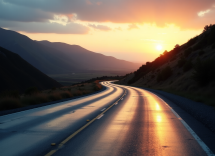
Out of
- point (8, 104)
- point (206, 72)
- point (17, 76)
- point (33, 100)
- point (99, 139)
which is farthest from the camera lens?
point (17, 76)

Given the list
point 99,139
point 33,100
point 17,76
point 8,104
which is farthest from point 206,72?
point 17,76

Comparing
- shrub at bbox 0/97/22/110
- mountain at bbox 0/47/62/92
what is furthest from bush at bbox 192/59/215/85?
mountain at bbox 0/47/62/92

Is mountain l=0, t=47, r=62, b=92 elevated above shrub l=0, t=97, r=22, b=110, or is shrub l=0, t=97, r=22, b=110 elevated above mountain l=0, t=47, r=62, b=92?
mountain l=0, t=47, r=62, b=92

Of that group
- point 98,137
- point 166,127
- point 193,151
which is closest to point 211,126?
point 166,127

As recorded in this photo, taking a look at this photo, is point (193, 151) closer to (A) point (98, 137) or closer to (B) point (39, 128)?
(A) point (98, 137)

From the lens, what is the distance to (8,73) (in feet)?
282

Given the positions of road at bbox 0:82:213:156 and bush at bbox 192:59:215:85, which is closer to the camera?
road at bbox 0:82:213:156

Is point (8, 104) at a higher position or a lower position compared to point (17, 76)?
lower

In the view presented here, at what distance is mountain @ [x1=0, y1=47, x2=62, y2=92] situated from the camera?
3112 inches

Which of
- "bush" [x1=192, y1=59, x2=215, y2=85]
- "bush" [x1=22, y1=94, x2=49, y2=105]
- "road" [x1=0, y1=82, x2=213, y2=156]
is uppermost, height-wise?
"bush" [x1=192, y1=59, x2=215, y2=85]

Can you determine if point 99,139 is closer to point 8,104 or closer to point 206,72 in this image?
point 8,104

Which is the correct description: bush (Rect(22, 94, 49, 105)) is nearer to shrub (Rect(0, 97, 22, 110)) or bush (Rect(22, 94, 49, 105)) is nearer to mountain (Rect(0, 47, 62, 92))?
shrub (Rect(0, 97, 22, 110))

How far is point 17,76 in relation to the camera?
89625mm

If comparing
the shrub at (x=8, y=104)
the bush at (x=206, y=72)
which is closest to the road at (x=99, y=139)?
the shrub at (x=8, y=104)
